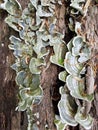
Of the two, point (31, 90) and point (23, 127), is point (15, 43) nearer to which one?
point (31, 90)

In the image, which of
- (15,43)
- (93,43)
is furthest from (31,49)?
(93,43)

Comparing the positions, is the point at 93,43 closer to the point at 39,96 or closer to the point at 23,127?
the point at 39,96

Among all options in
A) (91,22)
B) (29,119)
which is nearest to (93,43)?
(91,22)

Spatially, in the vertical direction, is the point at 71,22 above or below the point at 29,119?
above

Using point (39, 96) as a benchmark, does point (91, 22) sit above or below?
above

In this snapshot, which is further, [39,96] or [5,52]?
[5,52]

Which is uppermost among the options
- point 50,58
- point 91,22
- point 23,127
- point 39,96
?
point 91,22
